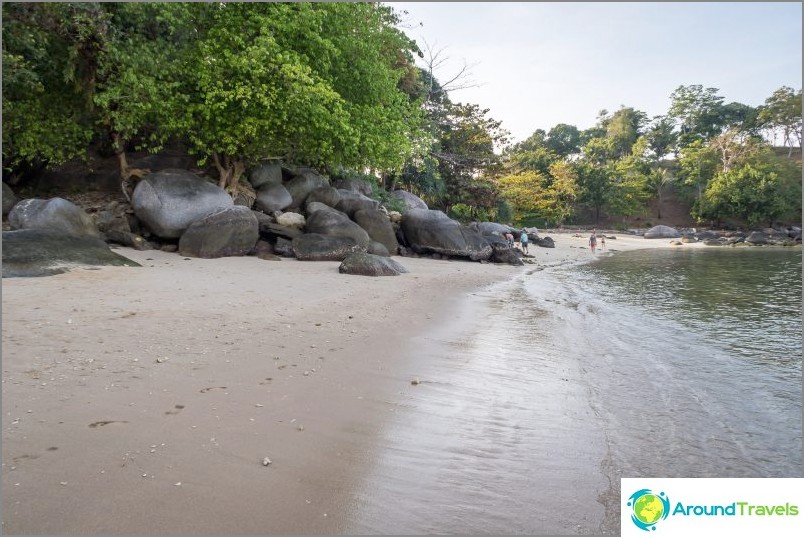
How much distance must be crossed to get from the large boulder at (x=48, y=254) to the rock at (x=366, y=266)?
4.41 m

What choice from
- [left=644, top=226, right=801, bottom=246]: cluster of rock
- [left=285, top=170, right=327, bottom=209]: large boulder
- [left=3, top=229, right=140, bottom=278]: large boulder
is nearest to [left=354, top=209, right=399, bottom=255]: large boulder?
[left=285, top=170, right=327, bottom=209]: large boulder

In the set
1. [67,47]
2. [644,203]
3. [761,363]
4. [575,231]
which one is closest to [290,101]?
[67,47]

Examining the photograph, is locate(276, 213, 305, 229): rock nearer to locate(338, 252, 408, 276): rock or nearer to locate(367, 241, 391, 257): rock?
locate(367, 241, 391, 257): rock

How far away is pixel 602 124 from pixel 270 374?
8447 centimetres

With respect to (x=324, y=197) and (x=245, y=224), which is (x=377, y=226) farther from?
(x=245, y=224)

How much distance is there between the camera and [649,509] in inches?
95.3

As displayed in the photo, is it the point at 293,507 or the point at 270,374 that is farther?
the point at 270,374

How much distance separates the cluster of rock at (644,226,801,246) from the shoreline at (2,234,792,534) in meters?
41.7

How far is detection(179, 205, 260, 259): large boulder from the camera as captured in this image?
12453mm

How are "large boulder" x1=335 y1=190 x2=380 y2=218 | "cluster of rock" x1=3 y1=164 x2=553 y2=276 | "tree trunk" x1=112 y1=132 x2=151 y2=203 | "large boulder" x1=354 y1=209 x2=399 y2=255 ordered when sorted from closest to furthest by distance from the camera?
"cluster of rock" x1=3 y1=164 x2=553 y2=276
"tree trunk" x1=112 y1=132 x2=151 y2=203
"large boulder" x1=354 y1=209 x2=399 y2=255
"large boulder" x1=335 y1=190 x2=380 y2=218

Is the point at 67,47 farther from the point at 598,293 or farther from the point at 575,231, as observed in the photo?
the point at 575,231

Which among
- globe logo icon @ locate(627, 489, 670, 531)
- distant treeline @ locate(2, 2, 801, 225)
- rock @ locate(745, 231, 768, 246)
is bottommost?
globe logo icon @ locate(627, 489, 670, 531)

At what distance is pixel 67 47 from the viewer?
13.2 metres

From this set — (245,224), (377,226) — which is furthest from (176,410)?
(377,226)
